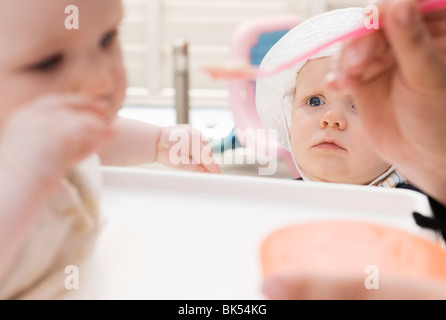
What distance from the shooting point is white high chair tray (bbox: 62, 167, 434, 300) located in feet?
0.62

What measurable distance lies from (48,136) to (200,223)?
0.12 meters

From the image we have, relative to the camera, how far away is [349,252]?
0.19 m

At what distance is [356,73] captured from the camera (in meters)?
0.17

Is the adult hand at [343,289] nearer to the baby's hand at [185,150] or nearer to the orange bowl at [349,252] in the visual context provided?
the orange bowl at [349,252]

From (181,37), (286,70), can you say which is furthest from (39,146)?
(181,37)

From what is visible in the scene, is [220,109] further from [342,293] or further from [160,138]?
[342,293]

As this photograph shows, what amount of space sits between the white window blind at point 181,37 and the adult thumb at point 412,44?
0.20 ft

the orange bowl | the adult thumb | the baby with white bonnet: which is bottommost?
the orange bowl

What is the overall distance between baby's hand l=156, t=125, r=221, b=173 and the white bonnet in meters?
0.06

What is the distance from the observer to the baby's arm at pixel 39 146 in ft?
0.43

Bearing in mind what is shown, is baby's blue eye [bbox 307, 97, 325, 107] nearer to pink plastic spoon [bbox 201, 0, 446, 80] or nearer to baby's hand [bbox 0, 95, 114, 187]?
pink plastic spoon [bbox 201, 0, 446, 80]

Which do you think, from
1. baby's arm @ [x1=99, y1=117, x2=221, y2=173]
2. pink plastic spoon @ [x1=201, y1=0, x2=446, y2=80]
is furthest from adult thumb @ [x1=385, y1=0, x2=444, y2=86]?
baby's arm @ [x1=99, y1=117, x2=221, y2=173]

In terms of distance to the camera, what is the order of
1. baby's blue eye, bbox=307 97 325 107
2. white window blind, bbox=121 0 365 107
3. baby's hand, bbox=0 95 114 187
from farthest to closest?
baby's blue eye, bbox=307 97 325 107 < white window blind, bbox=121 0 365 107 < baby's hand, bbox=0 95 114 187

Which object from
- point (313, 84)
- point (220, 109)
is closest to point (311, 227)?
point (313, 84)
